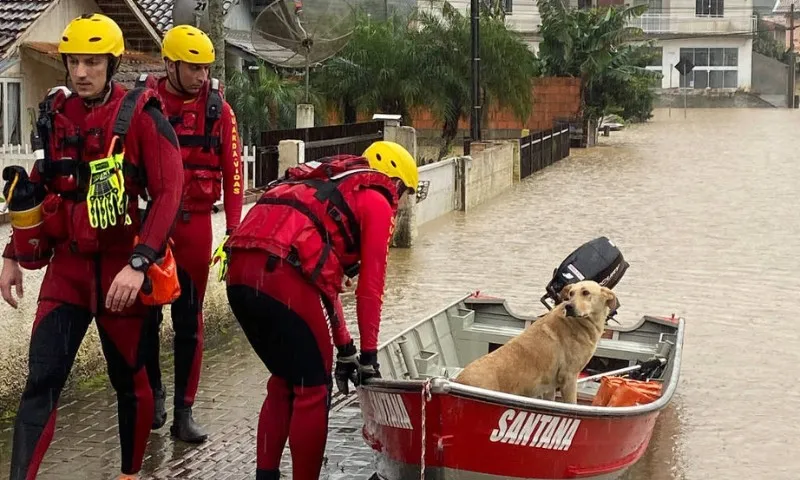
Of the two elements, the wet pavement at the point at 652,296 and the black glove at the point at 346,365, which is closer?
the black glove at the point at 346,365

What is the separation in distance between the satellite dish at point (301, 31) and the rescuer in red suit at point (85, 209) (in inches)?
476

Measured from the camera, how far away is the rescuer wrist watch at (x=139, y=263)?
5121mm

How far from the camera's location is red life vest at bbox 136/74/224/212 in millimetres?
6738

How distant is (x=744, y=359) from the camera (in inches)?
394

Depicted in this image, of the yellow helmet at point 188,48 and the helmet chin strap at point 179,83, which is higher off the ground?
the yellow helmet at point 188,48

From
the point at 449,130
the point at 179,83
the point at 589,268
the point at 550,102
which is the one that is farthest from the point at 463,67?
the point at 179,83

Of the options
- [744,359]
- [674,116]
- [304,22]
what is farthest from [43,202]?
[674,116]

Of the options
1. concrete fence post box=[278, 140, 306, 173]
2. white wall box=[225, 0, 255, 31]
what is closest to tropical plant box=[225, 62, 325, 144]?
concrete fence post box=[278, 140, 306, 173]

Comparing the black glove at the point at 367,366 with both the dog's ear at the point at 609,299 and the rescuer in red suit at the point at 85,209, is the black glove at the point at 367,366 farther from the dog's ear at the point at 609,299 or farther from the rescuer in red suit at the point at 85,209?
the dog's ear at the point at 609,299

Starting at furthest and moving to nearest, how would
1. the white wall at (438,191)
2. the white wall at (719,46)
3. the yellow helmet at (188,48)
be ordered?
the white wall at (719,46), the white wall at (438,191), the yellow helmet at (188,48)

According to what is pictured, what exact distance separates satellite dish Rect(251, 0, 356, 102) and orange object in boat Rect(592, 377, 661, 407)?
1093 centimetres

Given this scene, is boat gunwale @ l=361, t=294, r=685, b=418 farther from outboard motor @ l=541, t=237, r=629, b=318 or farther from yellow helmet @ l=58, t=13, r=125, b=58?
outboard motor @ l=541, t=237, r=629, b=318

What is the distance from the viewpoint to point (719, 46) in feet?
228

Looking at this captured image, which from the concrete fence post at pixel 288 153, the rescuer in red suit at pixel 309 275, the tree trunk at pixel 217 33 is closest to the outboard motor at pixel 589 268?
the rescuer in red suit at pixel 309 275
